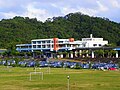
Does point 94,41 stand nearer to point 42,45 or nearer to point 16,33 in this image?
point 42,45

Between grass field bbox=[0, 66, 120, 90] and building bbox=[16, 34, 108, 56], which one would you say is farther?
building bbox=[16, 34, 108, 56]

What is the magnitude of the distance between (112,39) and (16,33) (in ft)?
153

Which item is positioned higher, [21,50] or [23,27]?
[23,27]

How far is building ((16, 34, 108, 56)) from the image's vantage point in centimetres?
15150

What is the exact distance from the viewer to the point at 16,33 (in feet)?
601

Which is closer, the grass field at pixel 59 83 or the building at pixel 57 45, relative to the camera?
the grass field at pixel 59 83

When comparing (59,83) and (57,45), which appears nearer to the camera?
(59,83)

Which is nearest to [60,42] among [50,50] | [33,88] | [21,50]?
[50,50]

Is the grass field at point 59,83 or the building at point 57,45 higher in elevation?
the building at point 57,45

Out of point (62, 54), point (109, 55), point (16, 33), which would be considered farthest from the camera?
point (16, 33)

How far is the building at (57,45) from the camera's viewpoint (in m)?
152

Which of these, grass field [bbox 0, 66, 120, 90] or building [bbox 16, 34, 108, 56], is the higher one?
building [bbox 16, 34, 108, 56]

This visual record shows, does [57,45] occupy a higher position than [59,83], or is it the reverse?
[57,45]

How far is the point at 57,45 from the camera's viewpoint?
15162cm
